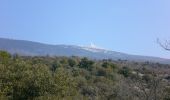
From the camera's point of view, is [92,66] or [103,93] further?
[92,66]

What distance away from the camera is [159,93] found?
27344 mm

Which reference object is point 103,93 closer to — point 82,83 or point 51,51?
point 82,83

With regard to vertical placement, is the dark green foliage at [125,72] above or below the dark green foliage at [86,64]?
below

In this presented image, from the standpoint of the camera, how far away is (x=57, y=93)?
79.9 ft

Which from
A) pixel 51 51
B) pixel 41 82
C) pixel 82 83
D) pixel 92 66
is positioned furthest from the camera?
pixel 51 51

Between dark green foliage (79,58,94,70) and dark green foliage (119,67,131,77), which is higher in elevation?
dark green foliage (79,58,94,70)

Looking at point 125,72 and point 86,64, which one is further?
point 86,64

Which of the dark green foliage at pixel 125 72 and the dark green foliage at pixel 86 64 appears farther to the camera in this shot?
the dark green foliage at pixel 86 64

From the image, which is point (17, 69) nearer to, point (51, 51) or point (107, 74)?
point (107, 74)

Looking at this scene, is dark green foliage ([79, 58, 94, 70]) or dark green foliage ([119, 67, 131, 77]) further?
dark green foliage ([79, 58, 94, 70])

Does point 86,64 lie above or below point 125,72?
above

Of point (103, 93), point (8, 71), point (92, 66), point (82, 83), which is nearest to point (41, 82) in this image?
point (8, 71)

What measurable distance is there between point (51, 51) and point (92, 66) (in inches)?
4126

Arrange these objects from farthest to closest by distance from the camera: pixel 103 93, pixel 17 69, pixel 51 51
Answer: pixel 51 51 < pixel 103 93 < pixel 17 69
